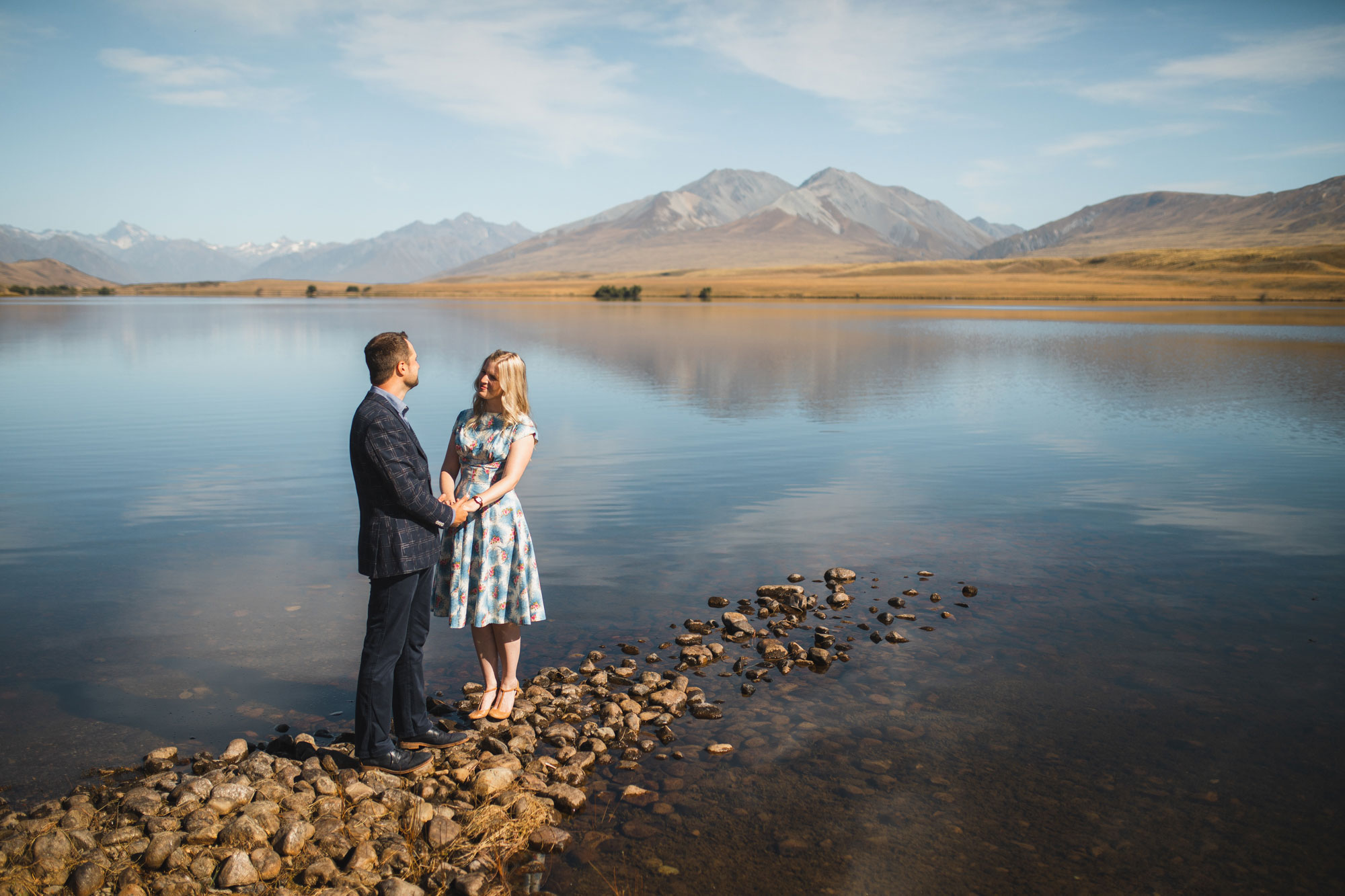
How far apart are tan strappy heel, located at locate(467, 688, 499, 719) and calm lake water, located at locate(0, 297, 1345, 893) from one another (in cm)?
57

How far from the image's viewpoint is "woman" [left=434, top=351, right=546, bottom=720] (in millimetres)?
5832

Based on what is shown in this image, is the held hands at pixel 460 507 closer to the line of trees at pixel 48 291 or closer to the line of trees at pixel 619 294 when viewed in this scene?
the line of trees at pixel 619 294

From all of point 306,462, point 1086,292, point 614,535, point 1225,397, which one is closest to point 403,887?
point 614,535

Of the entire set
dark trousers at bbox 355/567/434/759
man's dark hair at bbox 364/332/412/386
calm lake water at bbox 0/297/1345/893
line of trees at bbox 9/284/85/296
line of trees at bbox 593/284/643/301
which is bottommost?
calm lake water at bbox 0/297/1345/893

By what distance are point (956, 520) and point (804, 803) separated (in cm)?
720

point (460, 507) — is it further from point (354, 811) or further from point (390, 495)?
point (354, 811)

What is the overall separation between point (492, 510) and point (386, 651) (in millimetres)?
1125

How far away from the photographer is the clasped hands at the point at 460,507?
5.71 m

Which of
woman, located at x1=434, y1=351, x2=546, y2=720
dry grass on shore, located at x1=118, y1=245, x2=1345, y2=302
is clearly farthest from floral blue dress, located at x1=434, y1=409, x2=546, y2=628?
dry grass on shore, located at x1=118, y1=245, x2=1345, y2=302

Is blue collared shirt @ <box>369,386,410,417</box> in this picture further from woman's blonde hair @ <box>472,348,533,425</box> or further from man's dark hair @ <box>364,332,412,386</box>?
woman's blonde hair @ <box>472,348,533,425</box>

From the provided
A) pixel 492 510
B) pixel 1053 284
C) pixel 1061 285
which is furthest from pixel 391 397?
pixel 1053 284

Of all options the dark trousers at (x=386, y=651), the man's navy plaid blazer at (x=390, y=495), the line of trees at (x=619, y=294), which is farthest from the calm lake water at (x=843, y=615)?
the line of trees at (x=619, y=294)

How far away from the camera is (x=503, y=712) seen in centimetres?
623

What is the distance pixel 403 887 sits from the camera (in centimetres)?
444
